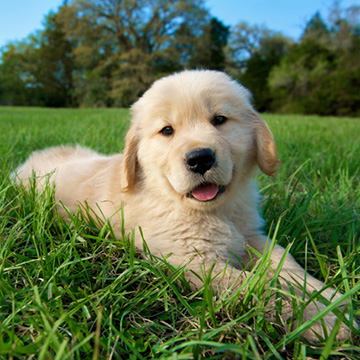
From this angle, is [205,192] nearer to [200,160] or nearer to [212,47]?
[200,160]

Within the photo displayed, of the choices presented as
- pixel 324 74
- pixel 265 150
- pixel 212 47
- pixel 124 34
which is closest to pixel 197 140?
pixel 265 150

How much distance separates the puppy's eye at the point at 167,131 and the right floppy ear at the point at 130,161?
0.23 meters

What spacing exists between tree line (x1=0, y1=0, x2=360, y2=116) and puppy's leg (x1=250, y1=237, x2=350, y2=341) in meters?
28.8

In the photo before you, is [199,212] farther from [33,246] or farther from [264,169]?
[33,246]

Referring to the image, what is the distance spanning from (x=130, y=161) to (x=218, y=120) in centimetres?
61

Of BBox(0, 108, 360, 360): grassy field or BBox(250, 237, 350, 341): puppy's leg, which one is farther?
BBox(250, 237, 350, 341): puppy's leg

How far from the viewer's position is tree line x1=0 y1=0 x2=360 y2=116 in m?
28.6

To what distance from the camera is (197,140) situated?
166 cm

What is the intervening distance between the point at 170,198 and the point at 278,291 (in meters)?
0.81

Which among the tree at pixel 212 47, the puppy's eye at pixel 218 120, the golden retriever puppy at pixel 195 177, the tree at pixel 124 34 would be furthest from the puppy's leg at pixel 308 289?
the tree at pixel 124 34

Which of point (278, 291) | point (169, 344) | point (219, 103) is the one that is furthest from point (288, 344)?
point (219, 103)

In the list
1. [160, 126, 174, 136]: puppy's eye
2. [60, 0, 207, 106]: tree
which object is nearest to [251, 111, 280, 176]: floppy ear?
[160, 126, 174, 136]: puppy's eye

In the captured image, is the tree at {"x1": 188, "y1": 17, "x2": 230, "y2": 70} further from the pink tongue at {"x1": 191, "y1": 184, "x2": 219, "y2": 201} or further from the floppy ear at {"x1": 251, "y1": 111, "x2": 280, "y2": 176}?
the pink tongue at {"x1": 191, "y1": 184, "x2": 219, "y2": 201}

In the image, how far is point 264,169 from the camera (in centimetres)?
195
